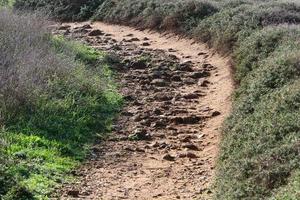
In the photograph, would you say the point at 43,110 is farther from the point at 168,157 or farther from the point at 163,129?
the point at 168,157

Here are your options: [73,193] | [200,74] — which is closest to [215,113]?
[200,74]

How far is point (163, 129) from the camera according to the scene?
32.9 feet

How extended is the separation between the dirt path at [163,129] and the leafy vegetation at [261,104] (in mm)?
551

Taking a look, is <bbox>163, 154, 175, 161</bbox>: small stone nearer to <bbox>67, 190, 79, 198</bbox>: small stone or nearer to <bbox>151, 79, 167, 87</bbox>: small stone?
<bbox>67, 190, 79, 198</bbox>: small stone

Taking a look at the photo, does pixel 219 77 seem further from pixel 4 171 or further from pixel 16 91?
pixel 4 171

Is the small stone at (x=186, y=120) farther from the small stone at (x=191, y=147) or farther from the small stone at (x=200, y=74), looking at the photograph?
the small stone at (x=200, y=74)

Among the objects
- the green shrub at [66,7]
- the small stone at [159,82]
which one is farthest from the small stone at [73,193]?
the green shrub at [66,7]

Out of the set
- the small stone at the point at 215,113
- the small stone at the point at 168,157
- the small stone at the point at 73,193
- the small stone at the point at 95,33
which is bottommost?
the small stone at the point at 95,33

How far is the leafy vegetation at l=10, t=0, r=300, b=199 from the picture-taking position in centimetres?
596

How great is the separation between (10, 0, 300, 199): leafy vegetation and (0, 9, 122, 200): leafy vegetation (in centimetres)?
234

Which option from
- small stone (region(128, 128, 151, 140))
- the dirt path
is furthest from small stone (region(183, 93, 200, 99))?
small stone (region(128, 128, 151, 140))

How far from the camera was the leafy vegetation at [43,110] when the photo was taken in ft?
24.1

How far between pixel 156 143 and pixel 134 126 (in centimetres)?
99

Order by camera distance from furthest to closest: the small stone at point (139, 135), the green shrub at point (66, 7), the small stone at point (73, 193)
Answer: the green shrub at point (66, 7)
the small stone at point (139, 135)
the small stone at point (73, 193)
